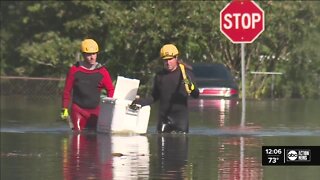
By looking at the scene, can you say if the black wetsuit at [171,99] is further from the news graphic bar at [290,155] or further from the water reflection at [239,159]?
the news graphic bar at [290,155]

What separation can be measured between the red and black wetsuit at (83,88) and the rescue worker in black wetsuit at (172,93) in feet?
2.19

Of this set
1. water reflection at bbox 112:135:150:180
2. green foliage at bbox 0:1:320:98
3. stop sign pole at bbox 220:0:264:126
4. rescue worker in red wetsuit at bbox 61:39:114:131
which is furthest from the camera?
green foliage at bbox 0:1:320:98

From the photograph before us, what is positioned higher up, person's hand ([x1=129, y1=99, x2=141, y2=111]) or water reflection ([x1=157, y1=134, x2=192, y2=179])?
person's hand ([x1=129, y1=99, x2=141, y2=111])

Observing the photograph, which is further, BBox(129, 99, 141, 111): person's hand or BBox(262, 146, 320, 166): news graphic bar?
BBox(129, 99, 141, 111): person's hand

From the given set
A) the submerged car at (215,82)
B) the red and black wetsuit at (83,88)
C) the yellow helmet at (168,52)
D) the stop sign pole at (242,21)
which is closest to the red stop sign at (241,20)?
the stop sign pole at (242,21)

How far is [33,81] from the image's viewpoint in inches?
1649

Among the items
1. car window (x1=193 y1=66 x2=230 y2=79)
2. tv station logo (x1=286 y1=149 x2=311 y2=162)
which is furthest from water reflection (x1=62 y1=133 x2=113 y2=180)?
car window (x1=193 y1=66 x2=230 y2=79)

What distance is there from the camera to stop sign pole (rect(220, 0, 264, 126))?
1196 inches

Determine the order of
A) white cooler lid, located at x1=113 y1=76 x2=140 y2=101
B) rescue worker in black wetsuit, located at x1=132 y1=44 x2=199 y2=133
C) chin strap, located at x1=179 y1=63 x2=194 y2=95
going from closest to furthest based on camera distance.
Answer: chin strap, located at x1=179 y1=63 x2=194 y2=95, rescue worker in black wetsuit, located at x1=132 y1=44 x2=199 y2=133, white cooler lid, located at x1=113 y1=76 x2=140 y2=101

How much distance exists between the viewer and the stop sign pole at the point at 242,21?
30391 mm

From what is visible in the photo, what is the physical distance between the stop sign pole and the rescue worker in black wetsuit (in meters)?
4.75

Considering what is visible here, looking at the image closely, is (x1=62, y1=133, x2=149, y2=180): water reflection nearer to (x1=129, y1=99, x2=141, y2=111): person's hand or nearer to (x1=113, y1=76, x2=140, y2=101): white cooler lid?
(x1=129, y1=99, x2=141, y2=111): person's hand

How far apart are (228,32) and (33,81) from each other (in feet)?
26.6

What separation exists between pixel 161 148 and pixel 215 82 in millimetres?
17097
